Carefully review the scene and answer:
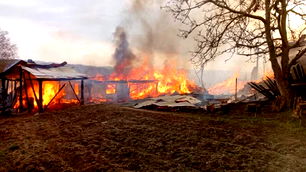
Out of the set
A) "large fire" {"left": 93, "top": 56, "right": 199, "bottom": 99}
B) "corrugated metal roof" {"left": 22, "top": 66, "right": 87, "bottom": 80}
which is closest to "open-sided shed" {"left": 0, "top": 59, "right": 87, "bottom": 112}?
"corrugated metal roof" {"left": 22, "top": 66, "right": 87, "bottom": 80}

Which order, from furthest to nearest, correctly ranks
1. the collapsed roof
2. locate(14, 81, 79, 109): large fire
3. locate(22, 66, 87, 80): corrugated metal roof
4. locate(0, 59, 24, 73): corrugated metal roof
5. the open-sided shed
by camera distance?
1. locate(14, 81, 79, 109): large fire
2. locate(0, 59, 24, 73): corrugated metal roof
3. the open-sided shed
4. the collapsed roof
5. locate(22, 66, 87, 80): corrugated metal roof

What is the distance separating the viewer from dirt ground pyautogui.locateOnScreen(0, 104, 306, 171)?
6211 millimetres

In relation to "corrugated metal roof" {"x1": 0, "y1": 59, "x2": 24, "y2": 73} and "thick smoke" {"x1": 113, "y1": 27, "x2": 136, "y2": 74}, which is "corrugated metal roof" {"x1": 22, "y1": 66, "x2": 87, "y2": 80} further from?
"thick smoke" {"x1": 113, "y1": 27, "x2": 136, "y2": 74}

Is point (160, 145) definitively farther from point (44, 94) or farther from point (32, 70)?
point (44, 94)

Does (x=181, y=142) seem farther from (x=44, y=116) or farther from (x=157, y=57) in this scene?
(x=157, y=57)

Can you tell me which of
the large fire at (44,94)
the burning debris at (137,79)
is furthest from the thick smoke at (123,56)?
the large fire at (44,94)

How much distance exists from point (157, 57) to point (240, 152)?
41.6 meters

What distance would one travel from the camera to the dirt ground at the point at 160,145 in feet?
20.4

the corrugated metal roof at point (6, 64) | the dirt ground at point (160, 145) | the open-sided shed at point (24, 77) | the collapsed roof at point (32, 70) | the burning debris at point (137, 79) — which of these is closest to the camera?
the dirt ground at point (160, 145)

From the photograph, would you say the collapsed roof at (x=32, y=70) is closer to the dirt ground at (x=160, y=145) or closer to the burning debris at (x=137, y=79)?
the dirt ground at (x=160, y=145)

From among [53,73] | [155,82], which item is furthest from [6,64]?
[155,82]

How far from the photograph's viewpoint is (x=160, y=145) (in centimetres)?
781

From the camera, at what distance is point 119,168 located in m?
6.14

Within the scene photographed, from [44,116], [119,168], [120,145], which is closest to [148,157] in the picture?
[119,168]
